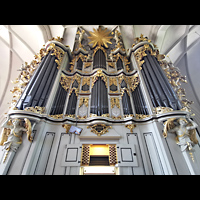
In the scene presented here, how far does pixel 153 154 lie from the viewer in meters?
4.07

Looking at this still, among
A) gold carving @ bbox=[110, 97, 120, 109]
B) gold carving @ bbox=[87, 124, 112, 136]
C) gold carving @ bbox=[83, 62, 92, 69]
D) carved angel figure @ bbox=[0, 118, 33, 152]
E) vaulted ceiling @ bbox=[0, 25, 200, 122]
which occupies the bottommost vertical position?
carved angel figure @ bbox=[0, 118, 33, 152]

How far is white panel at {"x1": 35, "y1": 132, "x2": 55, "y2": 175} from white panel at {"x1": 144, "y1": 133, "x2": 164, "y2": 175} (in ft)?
10.9

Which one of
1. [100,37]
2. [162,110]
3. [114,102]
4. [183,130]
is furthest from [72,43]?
[183,130]

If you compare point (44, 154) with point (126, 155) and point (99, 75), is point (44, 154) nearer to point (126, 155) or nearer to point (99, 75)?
point (126, 155)

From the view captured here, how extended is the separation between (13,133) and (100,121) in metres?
2.83

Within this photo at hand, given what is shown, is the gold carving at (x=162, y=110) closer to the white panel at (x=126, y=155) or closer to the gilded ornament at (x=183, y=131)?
the gilded ornament at (x=183, y=131)

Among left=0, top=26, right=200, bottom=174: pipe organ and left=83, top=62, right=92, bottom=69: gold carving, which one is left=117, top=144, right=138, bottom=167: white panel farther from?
left=83, top=62, right=92, bottom=69: gold carving

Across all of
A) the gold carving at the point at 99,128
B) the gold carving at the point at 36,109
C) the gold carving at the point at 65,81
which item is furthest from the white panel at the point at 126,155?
the gold carving at the point at 65,81

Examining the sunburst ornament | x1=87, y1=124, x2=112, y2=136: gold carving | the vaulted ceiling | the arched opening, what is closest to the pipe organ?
x1=87, y1=124, x2=112, y2=136: gold carving

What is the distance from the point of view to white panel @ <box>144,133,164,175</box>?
3781 mm
